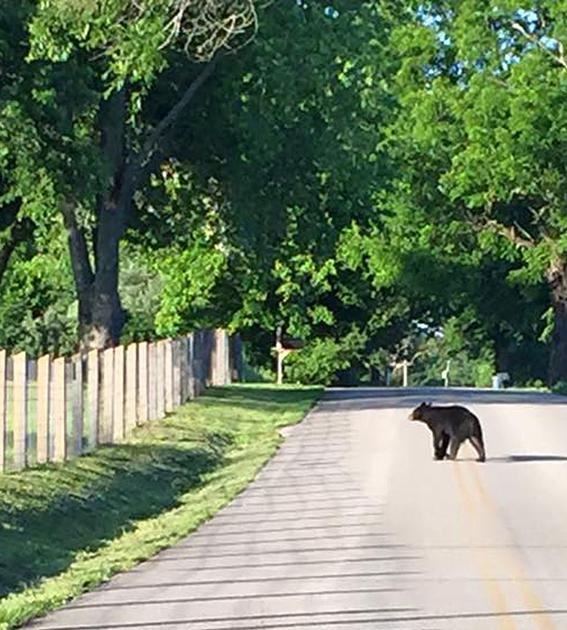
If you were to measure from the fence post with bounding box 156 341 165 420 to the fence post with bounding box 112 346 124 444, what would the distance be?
13.0 feet

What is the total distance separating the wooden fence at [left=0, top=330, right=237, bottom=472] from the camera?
74.0 feet

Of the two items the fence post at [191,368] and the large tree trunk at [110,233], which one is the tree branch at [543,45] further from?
the fence post at [191,368]

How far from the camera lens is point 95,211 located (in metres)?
41.9

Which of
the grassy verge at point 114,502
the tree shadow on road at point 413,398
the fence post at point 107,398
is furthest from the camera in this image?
the tree shadow on road at point 413,398

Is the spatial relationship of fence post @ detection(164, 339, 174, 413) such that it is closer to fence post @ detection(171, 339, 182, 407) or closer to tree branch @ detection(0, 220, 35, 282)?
fence post @ detection(171, 339, 182, 407)

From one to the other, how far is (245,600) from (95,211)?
2833cm

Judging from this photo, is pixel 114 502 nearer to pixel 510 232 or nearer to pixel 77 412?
pixel 77 412

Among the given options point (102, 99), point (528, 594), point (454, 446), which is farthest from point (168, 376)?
point (528, 594)

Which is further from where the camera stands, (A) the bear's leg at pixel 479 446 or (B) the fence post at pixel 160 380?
(B) the fence post at pixel 160 380

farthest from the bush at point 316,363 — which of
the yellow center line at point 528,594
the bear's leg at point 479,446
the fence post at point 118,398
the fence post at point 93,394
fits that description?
the yellow center line at point 528,594

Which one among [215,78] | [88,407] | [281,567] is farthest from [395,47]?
[281,567]

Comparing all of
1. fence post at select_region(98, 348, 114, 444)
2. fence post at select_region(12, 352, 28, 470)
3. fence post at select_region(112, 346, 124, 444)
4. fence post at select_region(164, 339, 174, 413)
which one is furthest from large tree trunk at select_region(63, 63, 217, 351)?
fence post at select_region(12, 352, 28, 470)

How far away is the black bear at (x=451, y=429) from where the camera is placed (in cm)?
2609

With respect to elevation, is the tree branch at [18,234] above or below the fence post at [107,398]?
above
